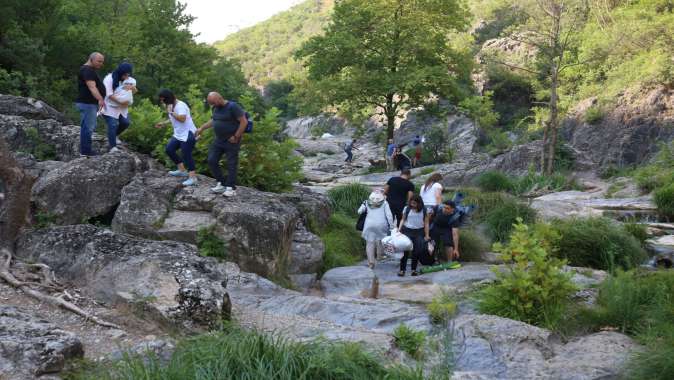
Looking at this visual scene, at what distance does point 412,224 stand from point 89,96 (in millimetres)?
5086

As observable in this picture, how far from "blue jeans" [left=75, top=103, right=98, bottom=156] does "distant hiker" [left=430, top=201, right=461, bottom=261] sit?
5474 millimetres

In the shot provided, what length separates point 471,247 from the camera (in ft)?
39.0

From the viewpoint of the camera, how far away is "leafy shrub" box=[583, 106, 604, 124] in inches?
1101

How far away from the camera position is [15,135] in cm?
1002

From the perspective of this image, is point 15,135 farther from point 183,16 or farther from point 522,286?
point 183,16

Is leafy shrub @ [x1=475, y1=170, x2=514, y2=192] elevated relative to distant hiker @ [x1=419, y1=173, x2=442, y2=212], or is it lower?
lower

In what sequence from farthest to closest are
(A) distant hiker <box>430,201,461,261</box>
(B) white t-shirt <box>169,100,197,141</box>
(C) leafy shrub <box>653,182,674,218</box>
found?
(C) leafy shrub <box>653,182,674,218</box> < (A) distant hiker <box>430,201,461,261</box> < (B) white t-shirt <box>169,100,197,141</box>

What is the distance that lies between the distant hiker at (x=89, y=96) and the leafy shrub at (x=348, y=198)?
6.45 m

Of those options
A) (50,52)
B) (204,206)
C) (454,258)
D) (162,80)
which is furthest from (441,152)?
(204,206)

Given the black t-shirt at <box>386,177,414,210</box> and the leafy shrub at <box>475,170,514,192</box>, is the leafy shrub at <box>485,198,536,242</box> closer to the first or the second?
the black t-shirt at <box>386,177,414,210</box>

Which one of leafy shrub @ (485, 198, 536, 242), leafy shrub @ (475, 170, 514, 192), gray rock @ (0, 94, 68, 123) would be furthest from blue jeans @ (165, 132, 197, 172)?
leafy shrub @ (475, 170, 514, 192)

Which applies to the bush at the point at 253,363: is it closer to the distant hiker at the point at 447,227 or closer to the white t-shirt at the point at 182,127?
the white t-shirt at the point at 182,127

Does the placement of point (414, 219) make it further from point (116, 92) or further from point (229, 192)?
point (116, 92)

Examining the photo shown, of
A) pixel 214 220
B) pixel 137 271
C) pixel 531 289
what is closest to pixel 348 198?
pixel 214 220
